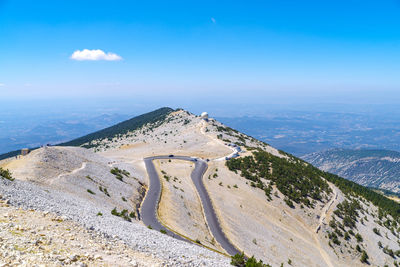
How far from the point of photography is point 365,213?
173ft

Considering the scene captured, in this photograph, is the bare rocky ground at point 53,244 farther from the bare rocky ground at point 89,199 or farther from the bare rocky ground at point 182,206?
the bare rocky ground at point 182,206

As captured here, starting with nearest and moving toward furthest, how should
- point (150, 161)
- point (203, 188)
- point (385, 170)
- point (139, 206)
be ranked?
point (139, 206), point (203, 188), point (150, 161), point (385, 170)

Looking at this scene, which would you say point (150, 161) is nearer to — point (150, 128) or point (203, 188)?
point (203, 188)

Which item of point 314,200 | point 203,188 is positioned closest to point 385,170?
point 314,200

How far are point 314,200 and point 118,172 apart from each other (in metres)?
40.7

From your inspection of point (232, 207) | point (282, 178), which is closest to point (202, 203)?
point (232, 207)

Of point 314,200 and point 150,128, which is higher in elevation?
point 150,128

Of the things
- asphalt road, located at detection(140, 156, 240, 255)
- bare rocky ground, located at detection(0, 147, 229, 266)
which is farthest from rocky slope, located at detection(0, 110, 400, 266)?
asphalt road, located at detection(140, 156, 240, 255)

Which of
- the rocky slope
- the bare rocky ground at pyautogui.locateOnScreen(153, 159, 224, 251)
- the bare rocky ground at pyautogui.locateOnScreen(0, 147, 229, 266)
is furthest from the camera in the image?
the bare rocky ground at pyautogui.locateOnScreen(153, 159, 224, 251)

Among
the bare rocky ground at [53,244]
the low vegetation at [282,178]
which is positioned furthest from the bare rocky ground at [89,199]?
the low vegetation at [282,178]

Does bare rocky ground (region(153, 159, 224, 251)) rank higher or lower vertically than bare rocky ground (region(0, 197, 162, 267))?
lower

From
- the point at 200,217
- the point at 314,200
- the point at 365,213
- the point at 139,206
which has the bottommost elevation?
the point at 365,213

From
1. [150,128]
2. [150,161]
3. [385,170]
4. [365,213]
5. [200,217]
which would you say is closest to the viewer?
[200,217]

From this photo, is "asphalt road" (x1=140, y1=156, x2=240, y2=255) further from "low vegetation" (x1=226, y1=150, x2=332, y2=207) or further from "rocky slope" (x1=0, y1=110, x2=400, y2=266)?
"low vegetation" (x1=226, y1=150, x2=332, y2=207)
